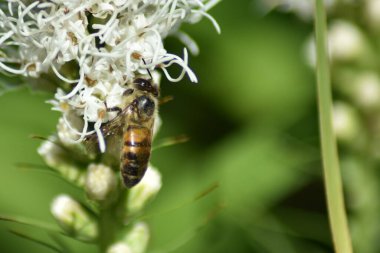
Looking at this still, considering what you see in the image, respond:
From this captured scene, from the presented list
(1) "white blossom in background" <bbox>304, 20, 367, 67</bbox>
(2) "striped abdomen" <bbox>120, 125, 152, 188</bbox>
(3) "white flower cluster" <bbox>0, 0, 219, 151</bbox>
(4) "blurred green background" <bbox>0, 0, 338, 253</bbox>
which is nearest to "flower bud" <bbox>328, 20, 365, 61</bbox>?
(1) "white blossom in background" <bbox>304, 20, 367, 67</bbox>

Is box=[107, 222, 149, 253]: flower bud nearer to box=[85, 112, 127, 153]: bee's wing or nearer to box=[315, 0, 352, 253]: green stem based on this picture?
box=[85, 112, 127, 153]: bee's wing

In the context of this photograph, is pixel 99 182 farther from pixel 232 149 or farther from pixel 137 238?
pixel 232 149

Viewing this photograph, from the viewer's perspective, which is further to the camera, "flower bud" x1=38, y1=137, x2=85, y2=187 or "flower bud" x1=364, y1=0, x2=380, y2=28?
"flower bud" x1=364, y1=0, x2=380, y2=28

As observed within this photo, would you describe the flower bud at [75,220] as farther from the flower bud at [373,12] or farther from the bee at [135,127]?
the flower bud at [373,12]

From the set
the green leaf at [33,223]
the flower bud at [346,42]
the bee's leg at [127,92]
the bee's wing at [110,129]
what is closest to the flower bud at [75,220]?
the green leaf at [33,223]

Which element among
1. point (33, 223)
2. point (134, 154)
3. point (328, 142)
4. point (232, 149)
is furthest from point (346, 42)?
point (33, 223)

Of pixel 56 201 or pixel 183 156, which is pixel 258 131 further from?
pixel 56 201
